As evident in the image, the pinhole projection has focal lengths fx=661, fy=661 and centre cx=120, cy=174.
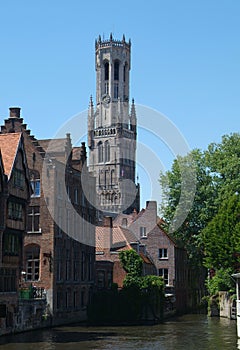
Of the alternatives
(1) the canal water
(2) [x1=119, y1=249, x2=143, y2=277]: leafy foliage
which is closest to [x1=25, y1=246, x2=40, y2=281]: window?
(1) the canal water

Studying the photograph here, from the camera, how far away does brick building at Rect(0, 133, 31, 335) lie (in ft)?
159

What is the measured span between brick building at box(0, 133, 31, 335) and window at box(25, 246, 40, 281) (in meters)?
8.42

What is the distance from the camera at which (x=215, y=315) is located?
7212 centimetres

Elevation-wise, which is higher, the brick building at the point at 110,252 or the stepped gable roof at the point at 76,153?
the stepped gable roof at the point at 76,153

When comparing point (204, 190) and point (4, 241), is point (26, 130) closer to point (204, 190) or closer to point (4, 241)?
point (4, 241)

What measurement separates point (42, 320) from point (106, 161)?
441 ft

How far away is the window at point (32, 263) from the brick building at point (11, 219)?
332 inches

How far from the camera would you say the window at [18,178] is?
50.7 meters

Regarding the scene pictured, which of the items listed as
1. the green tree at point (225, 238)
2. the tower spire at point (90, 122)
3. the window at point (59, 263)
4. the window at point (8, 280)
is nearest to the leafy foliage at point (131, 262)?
the green tree at point (225, 238)

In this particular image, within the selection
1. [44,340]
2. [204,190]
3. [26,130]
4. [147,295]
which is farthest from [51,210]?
[204,190]

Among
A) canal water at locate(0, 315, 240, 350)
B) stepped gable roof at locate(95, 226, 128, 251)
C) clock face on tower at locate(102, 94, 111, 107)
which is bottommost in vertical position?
canal water at locate(0, 315, 240, 350)

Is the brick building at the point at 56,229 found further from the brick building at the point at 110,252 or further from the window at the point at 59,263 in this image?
the brick building at the point at 110,252

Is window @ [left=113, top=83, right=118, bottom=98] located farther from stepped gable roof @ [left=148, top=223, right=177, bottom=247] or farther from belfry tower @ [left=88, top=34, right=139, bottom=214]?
stepped gable roof @ [left=148, top=223, right=177, bottom=247]

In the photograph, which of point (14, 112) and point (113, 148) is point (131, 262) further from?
point (113, 148)
